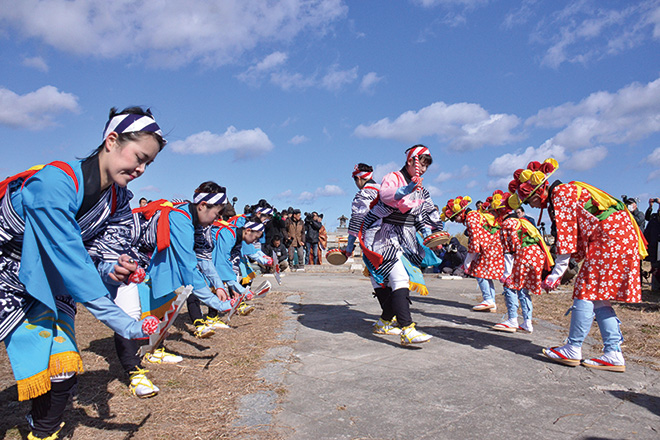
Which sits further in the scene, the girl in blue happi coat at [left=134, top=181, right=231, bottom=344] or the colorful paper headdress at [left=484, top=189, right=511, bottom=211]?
the colorful paper headdress at [left=484, top=189, right=511, bottom=211]

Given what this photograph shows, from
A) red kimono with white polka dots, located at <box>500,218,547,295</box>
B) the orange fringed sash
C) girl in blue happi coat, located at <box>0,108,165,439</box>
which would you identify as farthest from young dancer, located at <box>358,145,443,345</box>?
the orange fringed sash

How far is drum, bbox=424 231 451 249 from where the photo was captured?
15.0 ft

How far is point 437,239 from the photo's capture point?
15.0 ft

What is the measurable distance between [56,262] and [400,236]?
11.6 ft

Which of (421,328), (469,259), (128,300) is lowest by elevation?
(421,328)

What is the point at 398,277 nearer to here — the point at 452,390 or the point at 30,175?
the point at 452,390

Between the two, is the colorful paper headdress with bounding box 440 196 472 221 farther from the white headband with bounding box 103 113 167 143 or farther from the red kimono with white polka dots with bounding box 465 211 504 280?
the white headband with bounding box 103 113 167 143

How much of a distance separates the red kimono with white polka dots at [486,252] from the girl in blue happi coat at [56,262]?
528cm

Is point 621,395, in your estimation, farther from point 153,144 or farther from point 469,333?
point 153,144

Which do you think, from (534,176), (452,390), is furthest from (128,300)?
(534,176)

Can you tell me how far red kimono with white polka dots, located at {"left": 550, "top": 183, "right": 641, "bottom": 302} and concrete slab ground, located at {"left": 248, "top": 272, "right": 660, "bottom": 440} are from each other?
69 centimetres

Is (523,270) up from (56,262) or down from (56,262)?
down

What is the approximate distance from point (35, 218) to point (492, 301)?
6555 millimetres

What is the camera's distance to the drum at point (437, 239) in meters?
4.56
